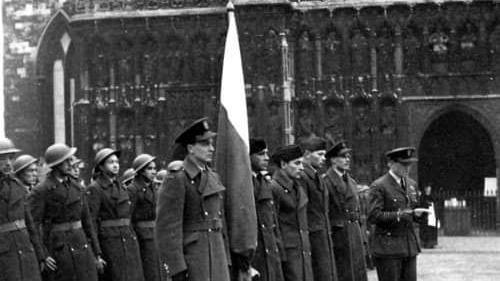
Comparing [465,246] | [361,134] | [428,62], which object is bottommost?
[465,246]

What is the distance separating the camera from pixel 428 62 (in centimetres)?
3284

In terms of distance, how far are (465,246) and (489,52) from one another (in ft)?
23.8

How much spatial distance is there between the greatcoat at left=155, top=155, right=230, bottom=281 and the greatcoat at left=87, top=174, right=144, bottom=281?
4.51 meters

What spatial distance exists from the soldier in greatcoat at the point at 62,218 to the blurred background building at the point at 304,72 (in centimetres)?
1966

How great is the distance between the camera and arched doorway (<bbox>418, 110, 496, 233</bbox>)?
34.1 metres

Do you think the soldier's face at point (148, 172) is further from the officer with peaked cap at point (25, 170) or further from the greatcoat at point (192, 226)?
the greatcoat at point (192, 226)

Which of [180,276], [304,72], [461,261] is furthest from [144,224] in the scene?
[304,72]

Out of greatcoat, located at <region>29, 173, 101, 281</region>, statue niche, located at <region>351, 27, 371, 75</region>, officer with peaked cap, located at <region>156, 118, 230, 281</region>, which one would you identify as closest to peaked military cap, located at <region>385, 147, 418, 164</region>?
greatcoat, located at <region>29, 173, 101, 281</region>

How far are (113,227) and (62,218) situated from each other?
1.71 metres

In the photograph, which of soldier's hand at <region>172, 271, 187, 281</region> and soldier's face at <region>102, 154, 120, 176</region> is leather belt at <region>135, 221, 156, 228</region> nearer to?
soldier's face at <region>102, 154, 120, 176</region>

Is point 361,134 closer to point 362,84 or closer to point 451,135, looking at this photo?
point 362,84

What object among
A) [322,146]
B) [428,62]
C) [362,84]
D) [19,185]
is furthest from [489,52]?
[19,185]

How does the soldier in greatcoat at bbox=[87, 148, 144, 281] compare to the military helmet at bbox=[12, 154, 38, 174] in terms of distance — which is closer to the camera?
the military helmet at bbox=[12, 154, 38, 174]

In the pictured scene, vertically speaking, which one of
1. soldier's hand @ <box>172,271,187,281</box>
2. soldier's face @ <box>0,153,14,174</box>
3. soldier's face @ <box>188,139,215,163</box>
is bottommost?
soldier's hand @ <box>172,271,187,281</box>
